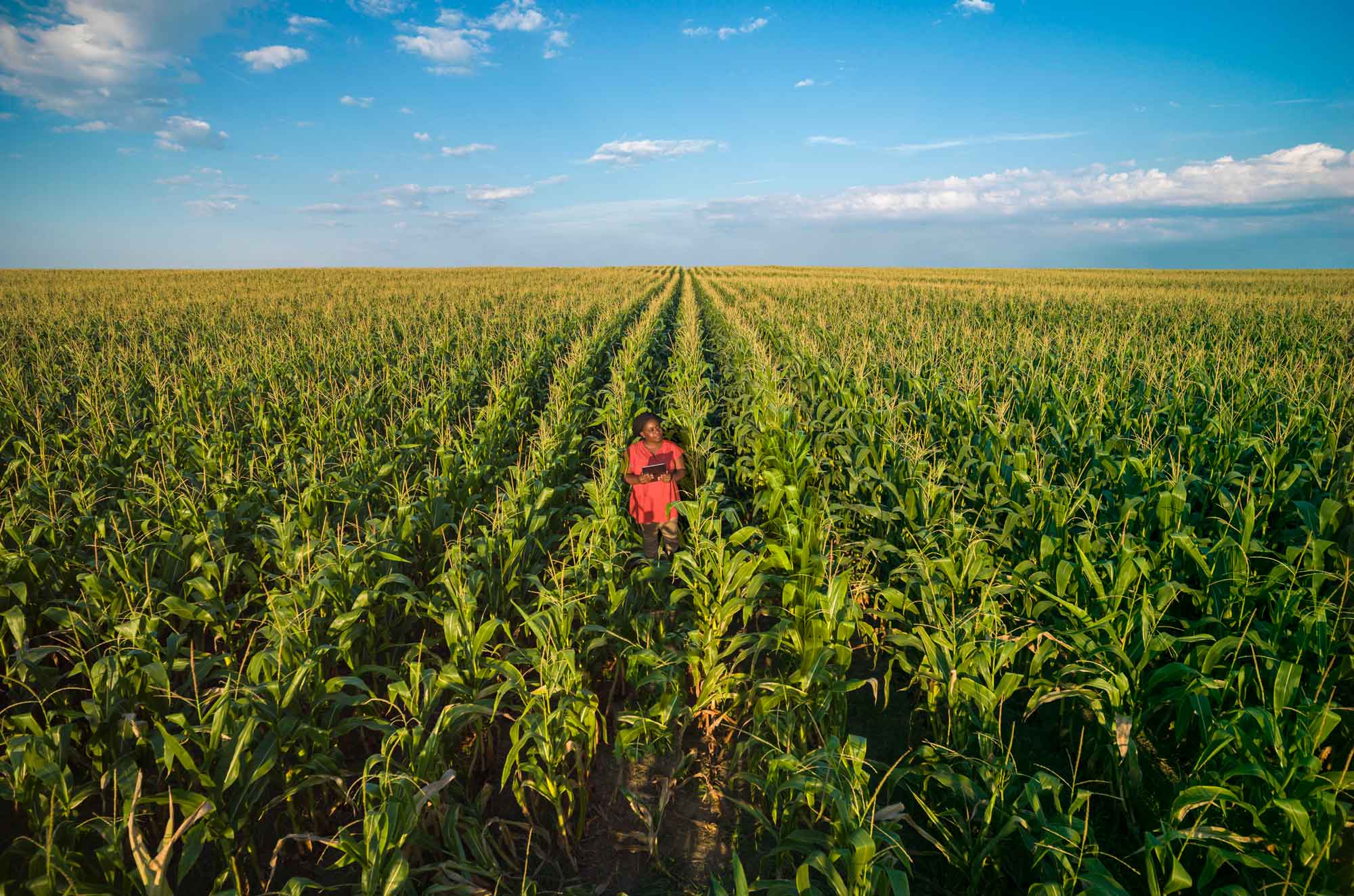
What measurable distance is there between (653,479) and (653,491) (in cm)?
10

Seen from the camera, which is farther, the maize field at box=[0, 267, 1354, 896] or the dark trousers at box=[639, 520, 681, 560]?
the dark trousers at box=[639, 520, 681, 560]

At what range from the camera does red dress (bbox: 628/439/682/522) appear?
4887 millimetres

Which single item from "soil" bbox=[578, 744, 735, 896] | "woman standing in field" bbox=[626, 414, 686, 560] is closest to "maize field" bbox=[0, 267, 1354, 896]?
"soil" bbox=[578, 744, 735, 896]

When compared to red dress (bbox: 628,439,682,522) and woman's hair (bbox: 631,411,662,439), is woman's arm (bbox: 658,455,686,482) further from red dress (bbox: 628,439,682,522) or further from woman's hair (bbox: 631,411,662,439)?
woman's hair (bbox: 631,411,662,439)

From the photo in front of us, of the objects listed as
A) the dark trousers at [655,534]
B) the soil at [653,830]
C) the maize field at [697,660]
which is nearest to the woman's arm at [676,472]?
the dark trousers at [655,534]

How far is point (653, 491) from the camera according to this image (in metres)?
4.92

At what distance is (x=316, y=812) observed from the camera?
2.81 meters

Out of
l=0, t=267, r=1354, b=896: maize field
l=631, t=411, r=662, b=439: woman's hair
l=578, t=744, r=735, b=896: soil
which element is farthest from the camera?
l=631, t=411, r=662, b=439: woman's hair

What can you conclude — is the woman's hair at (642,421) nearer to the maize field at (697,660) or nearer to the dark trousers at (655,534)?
the maize field at (697,660)

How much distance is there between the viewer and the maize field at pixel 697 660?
2266mm

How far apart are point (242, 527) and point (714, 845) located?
4537 millimetres

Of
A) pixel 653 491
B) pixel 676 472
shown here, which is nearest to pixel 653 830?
pixel 653 491

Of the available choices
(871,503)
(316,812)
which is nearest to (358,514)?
(316,812)

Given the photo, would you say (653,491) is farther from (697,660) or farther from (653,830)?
(653,830)
